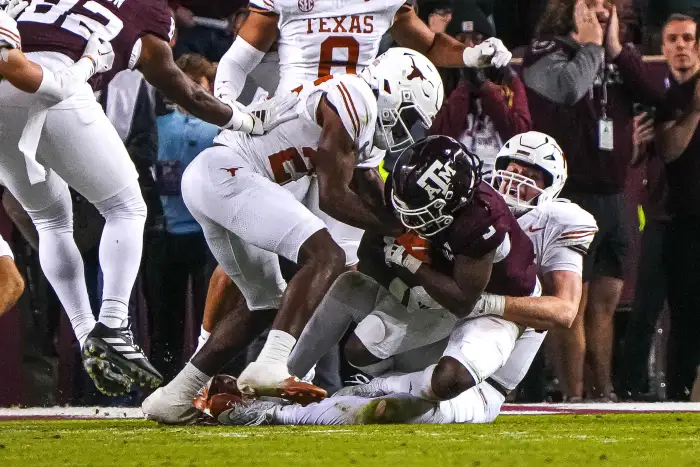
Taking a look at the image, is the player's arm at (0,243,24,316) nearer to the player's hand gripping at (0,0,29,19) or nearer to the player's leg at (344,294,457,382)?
the player's hand gripping at (0,0,29,19)

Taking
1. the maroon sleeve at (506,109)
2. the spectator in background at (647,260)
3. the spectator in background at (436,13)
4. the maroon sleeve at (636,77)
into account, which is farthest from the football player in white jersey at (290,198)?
the spectator in background at (647,260)

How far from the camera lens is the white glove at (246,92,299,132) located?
14.4 feet

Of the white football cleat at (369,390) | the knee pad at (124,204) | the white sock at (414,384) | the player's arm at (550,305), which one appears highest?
the knee pad at (124,204)

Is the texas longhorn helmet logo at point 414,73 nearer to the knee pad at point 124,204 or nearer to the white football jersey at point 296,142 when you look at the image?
the white football jersey at point 296,142

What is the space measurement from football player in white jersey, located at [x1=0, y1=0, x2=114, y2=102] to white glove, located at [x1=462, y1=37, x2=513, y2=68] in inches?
55.2

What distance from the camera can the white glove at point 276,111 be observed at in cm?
438

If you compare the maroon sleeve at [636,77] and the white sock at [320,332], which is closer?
the white sock at [320,332]

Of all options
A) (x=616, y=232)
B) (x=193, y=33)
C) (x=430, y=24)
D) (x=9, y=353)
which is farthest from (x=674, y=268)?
(x=9, y=353)

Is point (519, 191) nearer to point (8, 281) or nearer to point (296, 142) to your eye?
point (296, 142)

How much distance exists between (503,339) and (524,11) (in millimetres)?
1979

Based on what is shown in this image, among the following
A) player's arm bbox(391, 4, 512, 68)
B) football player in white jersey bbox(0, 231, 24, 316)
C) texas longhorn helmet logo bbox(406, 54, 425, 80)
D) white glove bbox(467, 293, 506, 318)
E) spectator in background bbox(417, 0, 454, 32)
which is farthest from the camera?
spectator in background bbox(417, 0, 454, 32)

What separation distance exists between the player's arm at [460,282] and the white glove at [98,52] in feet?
4.11

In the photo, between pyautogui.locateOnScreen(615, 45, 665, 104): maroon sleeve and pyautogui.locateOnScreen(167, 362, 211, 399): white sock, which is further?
pyautogui.locateOnScreen(615, 45, 665, 104): maroon sleeve

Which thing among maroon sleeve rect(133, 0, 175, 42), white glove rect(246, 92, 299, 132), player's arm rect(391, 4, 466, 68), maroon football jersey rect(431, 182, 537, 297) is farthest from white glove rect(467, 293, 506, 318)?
maroon sleeve rect(133, 0, 175, 42)
